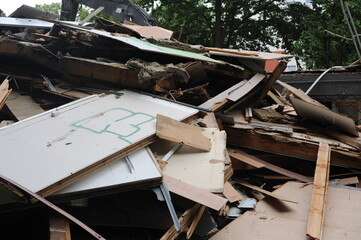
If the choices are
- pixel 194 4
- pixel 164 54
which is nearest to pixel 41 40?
pixel 164 54

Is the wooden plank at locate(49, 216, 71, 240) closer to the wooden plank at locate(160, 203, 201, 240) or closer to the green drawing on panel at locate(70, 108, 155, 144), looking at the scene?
the wooden plank at locate(160, 203, 201, 240)

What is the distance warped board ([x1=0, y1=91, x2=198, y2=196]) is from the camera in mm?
2697

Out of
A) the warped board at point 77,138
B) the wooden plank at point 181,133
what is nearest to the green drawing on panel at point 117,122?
the warped board at point 77,138

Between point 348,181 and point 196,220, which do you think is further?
point 348,181

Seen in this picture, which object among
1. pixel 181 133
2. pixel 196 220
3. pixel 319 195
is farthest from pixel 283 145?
pixel 196 220

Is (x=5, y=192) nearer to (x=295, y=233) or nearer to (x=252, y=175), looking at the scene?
(x=295, y=233)

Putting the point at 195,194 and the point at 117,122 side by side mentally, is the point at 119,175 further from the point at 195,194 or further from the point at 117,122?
Answer: the point at 117,122

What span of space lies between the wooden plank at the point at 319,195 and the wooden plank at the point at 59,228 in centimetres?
200

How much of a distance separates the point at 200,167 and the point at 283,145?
1768 millimetres

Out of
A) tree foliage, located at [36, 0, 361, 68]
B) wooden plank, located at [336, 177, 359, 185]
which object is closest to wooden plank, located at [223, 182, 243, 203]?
wooden plank, located at [336, 177, 359, 185]

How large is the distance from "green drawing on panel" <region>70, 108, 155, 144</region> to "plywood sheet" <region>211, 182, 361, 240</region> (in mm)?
1280

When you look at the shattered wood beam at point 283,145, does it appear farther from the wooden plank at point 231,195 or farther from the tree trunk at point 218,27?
the tree trunk at point 218,27

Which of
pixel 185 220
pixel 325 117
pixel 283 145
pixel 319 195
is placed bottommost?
pixel 319 195

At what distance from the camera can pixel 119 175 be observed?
9.39ft
